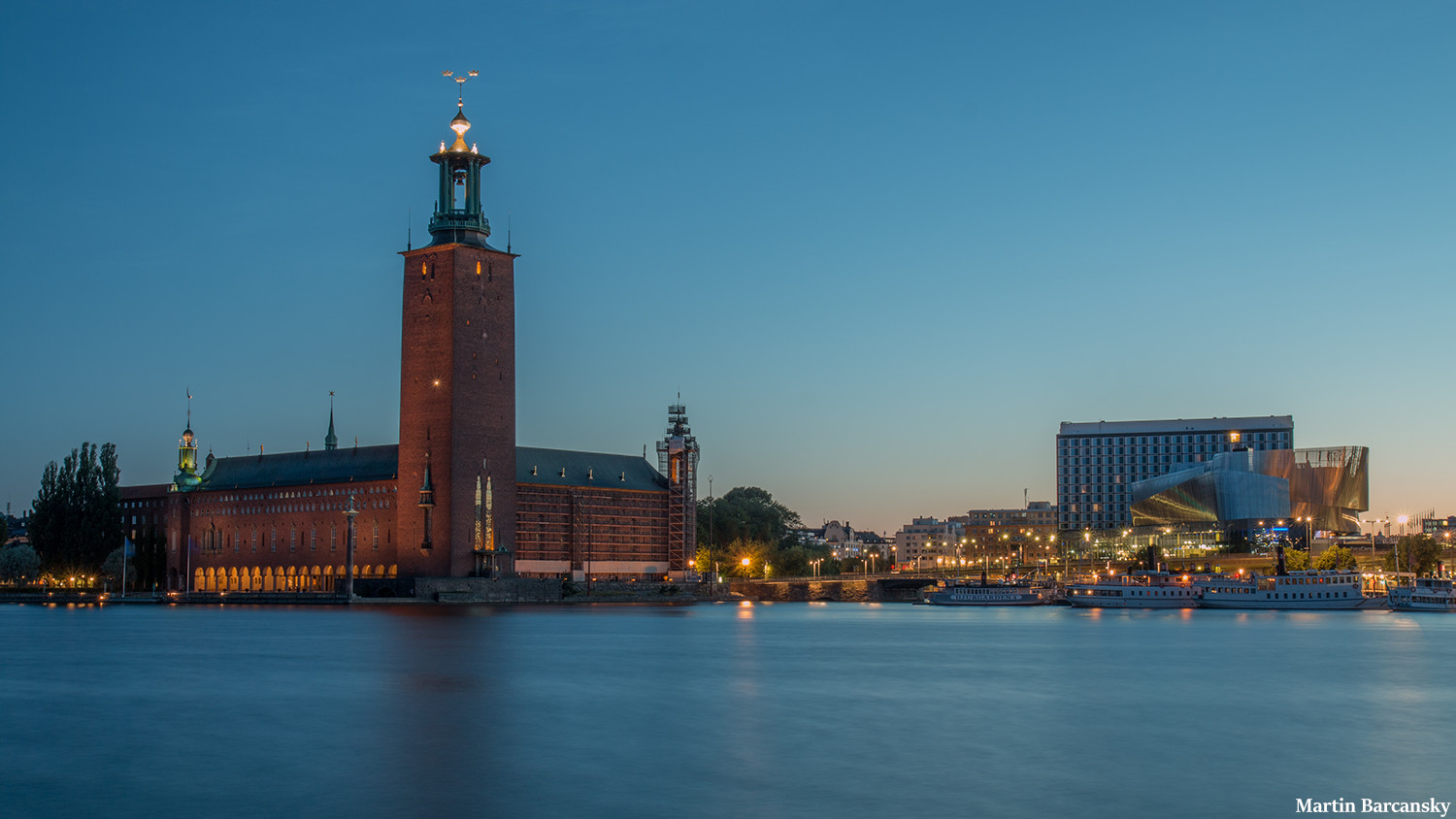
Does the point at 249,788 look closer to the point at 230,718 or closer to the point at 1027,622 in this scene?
the point at 230,718

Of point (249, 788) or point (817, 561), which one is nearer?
point (249, 788)

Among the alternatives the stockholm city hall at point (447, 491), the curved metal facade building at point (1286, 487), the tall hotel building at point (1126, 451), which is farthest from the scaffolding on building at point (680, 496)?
the tall hotel building at point (1126, 451)

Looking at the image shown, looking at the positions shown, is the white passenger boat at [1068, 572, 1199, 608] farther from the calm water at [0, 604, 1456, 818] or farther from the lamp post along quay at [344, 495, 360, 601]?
the lamp post along quay at [344, 495, 360, 601]

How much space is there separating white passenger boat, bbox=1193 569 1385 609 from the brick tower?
46.0 m

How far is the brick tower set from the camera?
95938mm

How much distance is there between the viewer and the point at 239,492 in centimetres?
11381

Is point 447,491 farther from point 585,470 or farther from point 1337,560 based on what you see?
point 1337,560

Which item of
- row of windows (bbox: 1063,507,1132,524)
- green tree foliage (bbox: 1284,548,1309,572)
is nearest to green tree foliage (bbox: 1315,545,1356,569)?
green tree foliage (bbox: 1284,548,1309,572)

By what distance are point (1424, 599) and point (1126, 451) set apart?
10759cm

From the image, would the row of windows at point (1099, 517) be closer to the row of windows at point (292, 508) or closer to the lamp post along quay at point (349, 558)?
the row of windows at point (292, 508)

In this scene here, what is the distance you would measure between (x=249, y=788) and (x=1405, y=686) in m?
28.3

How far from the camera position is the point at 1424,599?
289 ft

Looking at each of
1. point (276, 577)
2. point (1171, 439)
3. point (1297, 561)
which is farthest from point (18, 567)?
point (1171, 439)

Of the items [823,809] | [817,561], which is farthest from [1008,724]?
[817,561]
